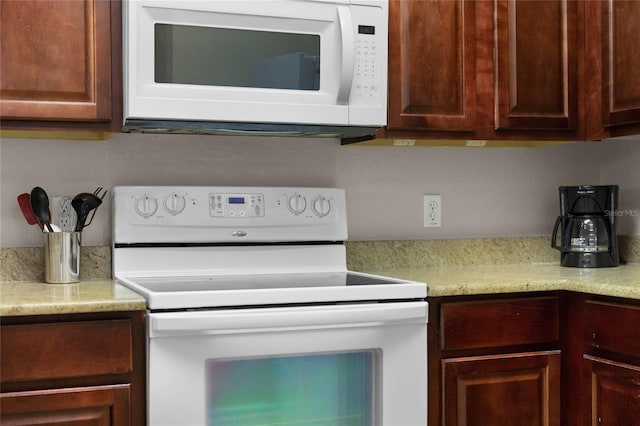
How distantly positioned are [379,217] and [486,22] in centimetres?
69

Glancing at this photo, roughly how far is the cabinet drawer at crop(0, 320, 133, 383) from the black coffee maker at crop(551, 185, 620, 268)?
1.46 metres

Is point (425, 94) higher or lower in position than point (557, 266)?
higher

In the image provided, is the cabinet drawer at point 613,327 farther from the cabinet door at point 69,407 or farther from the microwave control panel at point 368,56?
the cabinet door at point 69,407

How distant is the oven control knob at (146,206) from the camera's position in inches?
91.7

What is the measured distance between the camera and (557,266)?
272 cm

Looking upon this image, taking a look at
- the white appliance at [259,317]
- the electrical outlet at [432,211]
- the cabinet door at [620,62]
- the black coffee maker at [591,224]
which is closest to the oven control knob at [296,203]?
the white appliance at [259,317]

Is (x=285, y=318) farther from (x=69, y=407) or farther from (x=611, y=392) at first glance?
(x=611, y=392)

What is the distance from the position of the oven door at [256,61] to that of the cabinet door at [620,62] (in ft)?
2.28

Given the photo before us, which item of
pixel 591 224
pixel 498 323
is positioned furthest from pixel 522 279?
pixel 591 224

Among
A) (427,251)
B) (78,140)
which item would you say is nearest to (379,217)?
(427,251)

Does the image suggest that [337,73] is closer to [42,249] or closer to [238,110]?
[238,110]

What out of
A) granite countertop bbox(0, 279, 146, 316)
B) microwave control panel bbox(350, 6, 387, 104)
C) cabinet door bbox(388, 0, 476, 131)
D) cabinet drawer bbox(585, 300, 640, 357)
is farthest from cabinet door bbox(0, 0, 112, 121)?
cabinet drawer bbox(585, 300, 640, 357)

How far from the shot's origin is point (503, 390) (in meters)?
2.20

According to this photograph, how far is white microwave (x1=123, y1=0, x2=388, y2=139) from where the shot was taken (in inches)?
82.0
